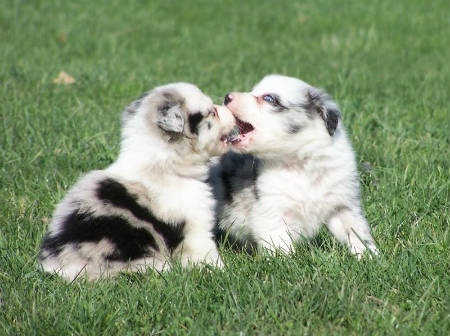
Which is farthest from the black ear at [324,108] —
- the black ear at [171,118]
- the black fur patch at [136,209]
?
the black fur patch at [136,209]

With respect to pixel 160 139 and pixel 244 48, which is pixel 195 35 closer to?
pixel 244 48

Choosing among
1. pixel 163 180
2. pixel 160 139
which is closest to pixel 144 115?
pixel 160 139

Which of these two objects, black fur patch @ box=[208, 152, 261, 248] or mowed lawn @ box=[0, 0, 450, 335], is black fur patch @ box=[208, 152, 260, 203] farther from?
mowed lawn @ box=[0, 0, 450, 335]

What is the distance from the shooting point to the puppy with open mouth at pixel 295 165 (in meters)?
3.99

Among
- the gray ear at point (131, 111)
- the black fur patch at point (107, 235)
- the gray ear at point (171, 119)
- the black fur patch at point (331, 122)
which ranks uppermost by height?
the gray ear at point (171, 119)

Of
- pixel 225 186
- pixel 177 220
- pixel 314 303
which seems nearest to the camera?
pixel 314 303

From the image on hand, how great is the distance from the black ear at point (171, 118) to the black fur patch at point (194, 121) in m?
0.11

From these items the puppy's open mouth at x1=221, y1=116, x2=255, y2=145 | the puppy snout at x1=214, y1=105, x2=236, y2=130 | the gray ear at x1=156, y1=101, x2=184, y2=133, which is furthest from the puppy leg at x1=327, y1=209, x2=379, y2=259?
the gray ear at x1=156, y1=101, x2=184, y2=133

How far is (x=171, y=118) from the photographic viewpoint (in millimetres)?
Answer: 3699

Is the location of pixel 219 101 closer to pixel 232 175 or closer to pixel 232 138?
pixel 232 175

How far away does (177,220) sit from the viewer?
3580 mm

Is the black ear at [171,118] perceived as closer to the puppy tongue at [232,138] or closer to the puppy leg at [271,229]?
the puppy tongue at [232,138]

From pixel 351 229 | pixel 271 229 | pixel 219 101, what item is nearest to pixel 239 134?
pixel 271 229

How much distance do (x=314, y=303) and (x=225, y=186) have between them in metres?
1.52
